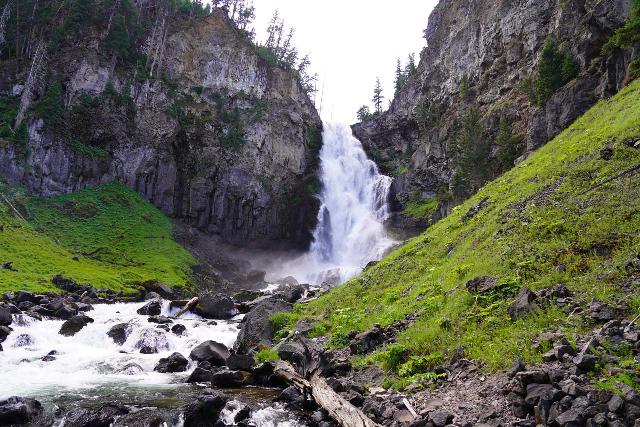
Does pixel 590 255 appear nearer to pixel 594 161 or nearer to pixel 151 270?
pixel 594 161

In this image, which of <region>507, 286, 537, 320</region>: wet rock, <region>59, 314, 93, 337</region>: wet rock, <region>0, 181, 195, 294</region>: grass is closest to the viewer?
<region>507, 286, 537, 320</region>: wet rock

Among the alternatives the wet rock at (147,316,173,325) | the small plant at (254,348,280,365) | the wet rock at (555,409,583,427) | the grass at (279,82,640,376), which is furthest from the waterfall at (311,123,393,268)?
the wet rock at (555,409,583,427)

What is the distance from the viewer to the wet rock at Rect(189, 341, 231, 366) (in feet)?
55.7

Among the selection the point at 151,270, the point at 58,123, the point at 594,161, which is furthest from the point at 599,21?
the point at 58,123

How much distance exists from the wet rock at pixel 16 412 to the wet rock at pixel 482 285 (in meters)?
11.8

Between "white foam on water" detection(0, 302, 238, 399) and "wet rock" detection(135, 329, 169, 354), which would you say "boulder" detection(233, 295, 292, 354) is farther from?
"wet rock" detection(135, 329, 169, 354)

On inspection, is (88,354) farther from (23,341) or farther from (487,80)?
(487,80)

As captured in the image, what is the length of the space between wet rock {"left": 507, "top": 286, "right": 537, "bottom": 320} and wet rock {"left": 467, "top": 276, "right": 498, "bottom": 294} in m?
1.42

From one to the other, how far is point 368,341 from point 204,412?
16.4 ft

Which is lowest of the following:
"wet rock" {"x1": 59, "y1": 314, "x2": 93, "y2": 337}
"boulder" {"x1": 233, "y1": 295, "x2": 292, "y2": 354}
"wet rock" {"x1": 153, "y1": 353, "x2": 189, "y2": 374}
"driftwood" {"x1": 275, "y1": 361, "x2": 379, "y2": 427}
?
"wet rock" {"x1": 59, "y1": 314, "x2": 93, "y2": 337}

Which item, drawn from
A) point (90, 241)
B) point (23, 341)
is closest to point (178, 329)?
point (23, 341)

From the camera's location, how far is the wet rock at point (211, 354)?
17.0 metres

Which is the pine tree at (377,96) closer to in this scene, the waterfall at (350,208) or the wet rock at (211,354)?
the waterfall at (350,208)

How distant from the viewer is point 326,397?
9.85 metres
